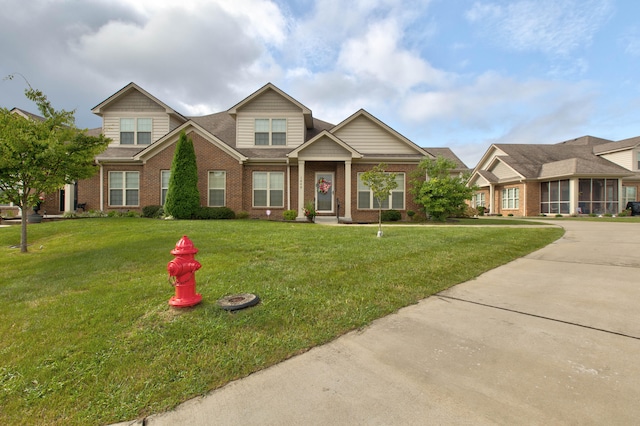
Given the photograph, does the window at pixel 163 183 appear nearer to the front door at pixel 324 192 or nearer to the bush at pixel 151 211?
the bush at pixel 151 211

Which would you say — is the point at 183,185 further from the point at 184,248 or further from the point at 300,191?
the point at 184,248

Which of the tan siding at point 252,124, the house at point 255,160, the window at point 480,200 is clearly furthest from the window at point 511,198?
the tan siding at point 252,124

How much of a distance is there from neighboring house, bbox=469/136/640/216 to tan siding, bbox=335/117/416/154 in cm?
1539

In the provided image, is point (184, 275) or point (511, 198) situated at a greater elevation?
point (511, 198)

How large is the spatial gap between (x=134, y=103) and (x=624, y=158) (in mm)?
38276

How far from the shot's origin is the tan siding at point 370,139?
55.3 feet

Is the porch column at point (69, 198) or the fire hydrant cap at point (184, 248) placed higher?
the porch column at point (69, 198)

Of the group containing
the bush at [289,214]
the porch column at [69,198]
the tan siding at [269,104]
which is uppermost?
the tan siding at [269,104]

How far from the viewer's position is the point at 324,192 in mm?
16641

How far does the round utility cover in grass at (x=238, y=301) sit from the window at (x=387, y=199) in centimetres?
1320

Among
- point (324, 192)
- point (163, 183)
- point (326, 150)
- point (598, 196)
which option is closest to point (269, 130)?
point (326, 150)

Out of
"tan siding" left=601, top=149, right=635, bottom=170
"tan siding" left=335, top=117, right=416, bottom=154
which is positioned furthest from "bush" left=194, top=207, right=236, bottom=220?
"tan siding" left=601, top=149, right=635, bottom=170

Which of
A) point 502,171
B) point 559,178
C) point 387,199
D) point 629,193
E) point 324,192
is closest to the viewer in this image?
point 324,192

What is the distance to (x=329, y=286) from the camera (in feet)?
14.6
